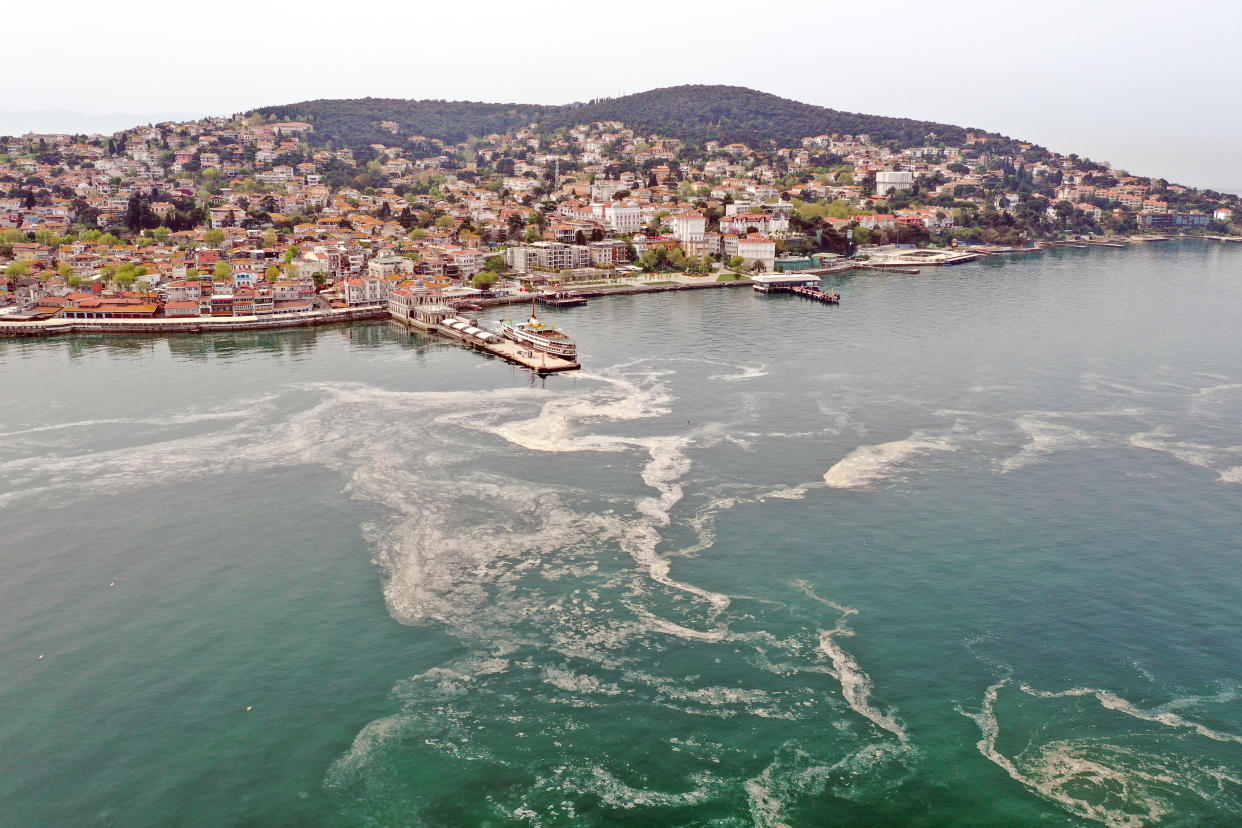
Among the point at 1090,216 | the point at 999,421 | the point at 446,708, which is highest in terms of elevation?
the point at 1090,216

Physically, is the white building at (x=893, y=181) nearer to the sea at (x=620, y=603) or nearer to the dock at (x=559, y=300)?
the dock at (x=559, y=300)

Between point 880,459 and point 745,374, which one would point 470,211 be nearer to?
point 745,374

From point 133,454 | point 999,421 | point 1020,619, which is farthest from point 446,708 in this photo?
point 999,421

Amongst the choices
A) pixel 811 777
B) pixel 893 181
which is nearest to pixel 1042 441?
pixel 811 777

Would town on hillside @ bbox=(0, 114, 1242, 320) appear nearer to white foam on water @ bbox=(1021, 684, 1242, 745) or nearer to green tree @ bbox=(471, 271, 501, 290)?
green tree @ bbox=(471, 271, 501, 290)

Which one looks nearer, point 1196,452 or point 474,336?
point 1196,452

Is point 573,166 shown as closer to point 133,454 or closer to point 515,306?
point 515,306

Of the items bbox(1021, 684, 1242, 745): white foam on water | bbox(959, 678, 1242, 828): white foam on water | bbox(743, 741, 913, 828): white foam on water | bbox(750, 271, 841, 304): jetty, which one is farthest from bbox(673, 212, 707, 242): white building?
bbox(743, 741, 913, 828): white foam on water
